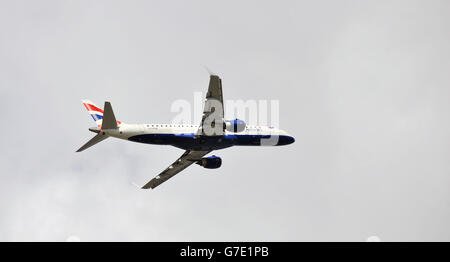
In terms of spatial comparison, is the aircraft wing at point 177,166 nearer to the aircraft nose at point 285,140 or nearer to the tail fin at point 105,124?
the aircraft nose at point 285,140

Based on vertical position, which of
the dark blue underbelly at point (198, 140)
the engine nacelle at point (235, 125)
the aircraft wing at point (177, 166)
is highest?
the engine nacelle at point (235, 125)

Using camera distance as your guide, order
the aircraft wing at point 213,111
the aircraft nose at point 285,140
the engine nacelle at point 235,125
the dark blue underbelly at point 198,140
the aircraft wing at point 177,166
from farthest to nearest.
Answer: the aircraft wing at point 177,166
the aircraft nose at point 285,140
the engine nacelle at point 235,125
the dark blue underbelly at point 198,140
the aircraft wing at point 213,111

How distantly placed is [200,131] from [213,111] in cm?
357

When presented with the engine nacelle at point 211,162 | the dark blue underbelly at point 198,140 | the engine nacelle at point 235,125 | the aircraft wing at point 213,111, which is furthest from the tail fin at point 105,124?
→ the engine nacelle at point 211,162

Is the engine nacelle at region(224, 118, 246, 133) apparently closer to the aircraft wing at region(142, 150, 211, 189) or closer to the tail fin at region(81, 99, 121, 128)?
the aircraft wing at region(142, 150, 211, 189)

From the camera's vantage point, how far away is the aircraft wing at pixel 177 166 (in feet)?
255

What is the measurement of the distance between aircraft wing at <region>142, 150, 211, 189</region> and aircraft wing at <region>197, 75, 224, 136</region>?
690 cm

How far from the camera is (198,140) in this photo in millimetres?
69875

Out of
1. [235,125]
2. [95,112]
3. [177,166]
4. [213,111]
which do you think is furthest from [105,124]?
[177,166]

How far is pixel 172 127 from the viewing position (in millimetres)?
69125

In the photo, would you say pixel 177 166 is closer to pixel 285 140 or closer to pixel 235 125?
pixel 285 140
